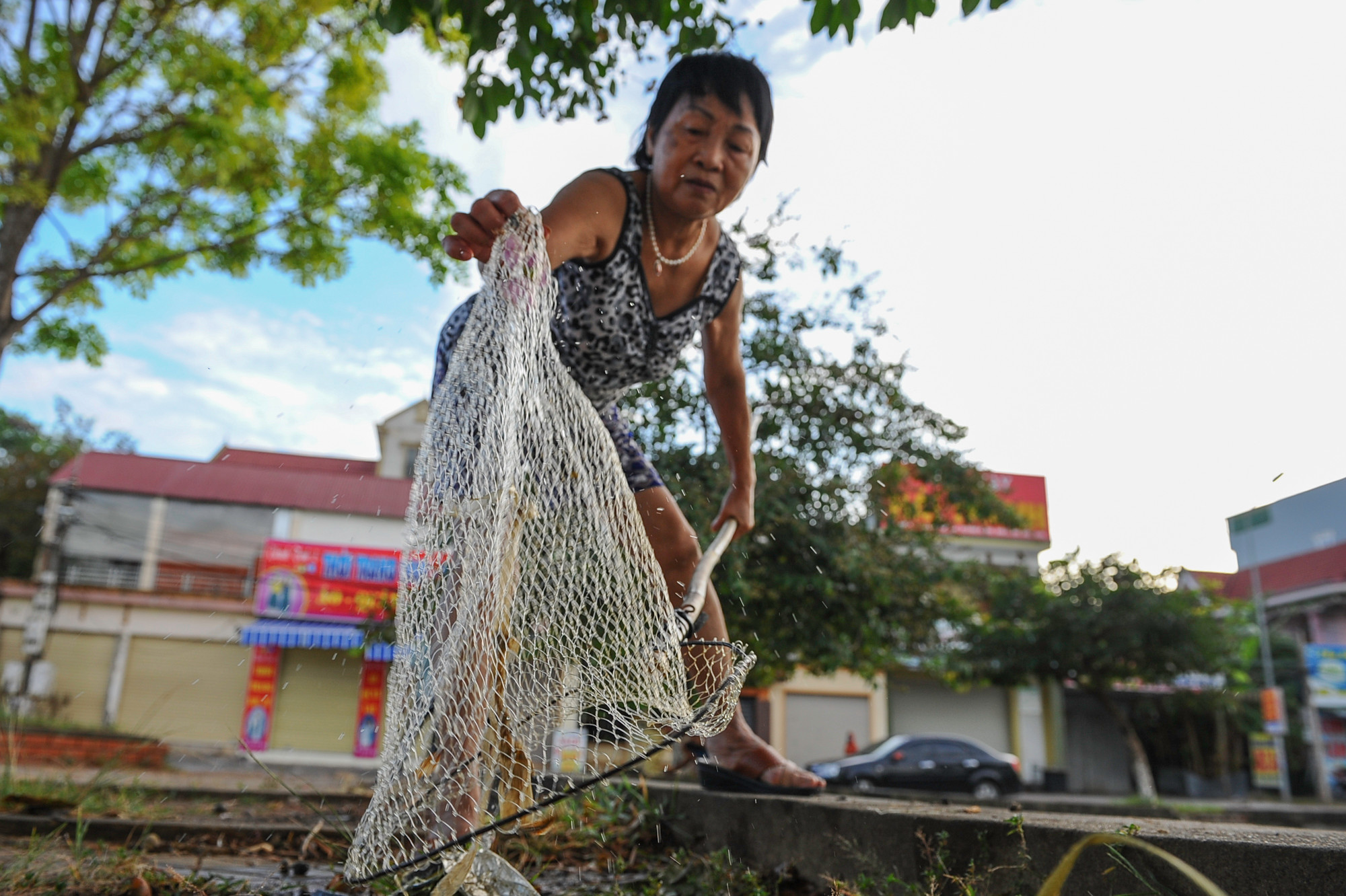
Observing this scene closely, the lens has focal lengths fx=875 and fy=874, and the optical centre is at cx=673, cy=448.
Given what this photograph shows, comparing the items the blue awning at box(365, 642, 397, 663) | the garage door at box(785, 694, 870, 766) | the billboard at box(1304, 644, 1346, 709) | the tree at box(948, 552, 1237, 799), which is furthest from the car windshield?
the billboard at box(1304, 644, 1346, 709)

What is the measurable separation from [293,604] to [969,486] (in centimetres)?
1727

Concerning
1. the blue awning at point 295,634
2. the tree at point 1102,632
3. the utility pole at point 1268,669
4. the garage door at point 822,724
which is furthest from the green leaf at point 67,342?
the utility pole at point 1268,669

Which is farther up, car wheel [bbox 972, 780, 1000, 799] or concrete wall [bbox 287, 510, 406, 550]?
concrete wall [bbox 287, 510, 406, 550]

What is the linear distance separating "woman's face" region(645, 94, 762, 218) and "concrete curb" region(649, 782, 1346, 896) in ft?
4.67

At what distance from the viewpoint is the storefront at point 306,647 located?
1894cm

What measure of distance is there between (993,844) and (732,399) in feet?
4.45

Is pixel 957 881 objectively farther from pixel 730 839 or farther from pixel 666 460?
pixel 666 460

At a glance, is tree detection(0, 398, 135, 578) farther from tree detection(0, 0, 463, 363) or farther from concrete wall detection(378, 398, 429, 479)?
tree detection(0, 0, 463, 363)

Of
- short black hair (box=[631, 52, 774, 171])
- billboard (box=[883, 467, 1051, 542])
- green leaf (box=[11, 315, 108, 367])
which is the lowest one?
short black hair (box=[631, 52, 774, 171])

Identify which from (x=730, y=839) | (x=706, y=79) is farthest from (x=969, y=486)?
(x=706, y=79)

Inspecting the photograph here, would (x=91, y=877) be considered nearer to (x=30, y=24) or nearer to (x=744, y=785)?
(x=744, y=785)

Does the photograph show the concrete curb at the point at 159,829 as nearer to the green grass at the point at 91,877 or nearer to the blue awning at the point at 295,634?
the green grass at the point at 91,877

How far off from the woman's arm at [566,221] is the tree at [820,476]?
3420mm

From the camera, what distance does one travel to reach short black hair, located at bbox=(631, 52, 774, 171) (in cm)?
202
